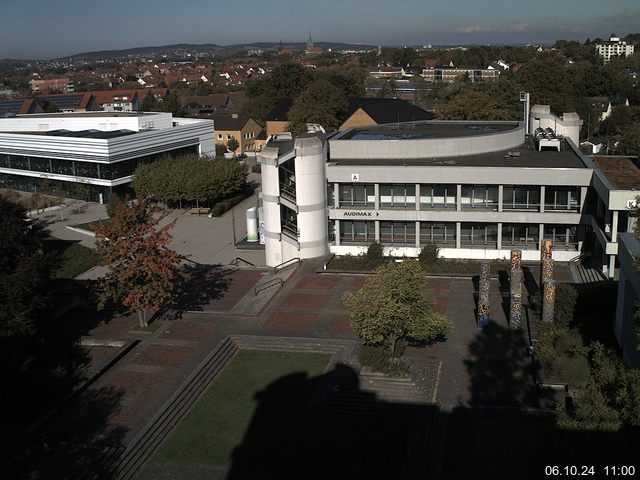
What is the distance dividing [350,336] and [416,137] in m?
20.2

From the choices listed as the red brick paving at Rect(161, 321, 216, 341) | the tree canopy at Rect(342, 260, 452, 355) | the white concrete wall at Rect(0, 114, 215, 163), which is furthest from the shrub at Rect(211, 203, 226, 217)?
the tree canopy at Rect(342, 260, 452, 355)

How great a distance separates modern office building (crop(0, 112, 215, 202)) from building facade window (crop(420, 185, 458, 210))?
29.4 meters

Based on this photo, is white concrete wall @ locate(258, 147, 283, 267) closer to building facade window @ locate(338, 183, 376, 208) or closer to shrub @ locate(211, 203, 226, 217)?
building facade window @ locate(338, 183, 376, 208)

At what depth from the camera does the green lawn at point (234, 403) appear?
65.3ft

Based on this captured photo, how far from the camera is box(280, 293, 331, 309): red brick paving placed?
30750mm

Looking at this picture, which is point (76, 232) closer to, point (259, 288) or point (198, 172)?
point (198, 172)

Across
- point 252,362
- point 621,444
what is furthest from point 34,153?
point 621,444

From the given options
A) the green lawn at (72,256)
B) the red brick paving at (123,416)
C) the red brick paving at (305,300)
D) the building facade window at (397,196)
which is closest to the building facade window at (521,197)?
the building facade window at (397,196)

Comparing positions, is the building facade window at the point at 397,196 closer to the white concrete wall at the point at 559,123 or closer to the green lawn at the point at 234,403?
the green lawn at the point at 234,403

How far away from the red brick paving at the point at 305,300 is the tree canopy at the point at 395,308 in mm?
6907

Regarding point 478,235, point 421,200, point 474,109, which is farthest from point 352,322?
point 474,109

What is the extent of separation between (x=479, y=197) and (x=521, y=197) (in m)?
2.20

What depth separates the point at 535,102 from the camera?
80.0m

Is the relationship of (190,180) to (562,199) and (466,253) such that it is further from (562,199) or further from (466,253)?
(562,199)
